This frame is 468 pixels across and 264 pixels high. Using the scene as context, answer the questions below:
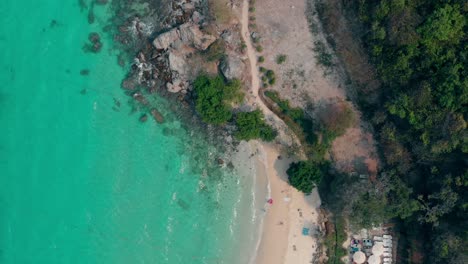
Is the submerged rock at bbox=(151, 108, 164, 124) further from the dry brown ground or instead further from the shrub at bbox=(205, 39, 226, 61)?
the dry brown ground

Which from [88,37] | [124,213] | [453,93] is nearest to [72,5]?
[88,37]

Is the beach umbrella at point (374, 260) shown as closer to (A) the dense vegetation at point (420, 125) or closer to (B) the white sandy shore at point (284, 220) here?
(A) the dense vegetation at point (420, 125)

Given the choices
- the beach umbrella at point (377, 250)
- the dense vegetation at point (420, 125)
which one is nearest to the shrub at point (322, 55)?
the dense vegetation at point (420, 125)

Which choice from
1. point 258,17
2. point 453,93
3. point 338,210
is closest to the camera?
point 453,93

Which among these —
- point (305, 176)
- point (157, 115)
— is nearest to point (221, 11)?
point (157, 115)

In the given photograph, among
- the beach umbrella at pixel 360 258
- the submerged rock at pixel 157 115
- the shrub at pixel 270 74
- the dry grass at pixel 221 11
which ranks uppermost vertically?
the dry grass at pixel 221 11

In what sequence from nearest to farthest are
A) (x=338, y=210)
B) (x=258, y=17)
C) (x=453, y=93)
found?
(x=453, y=93) → (x=338, y=210) → (x=258, y=17)

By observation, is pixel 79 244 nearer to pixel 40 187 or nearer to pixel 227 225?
pixel 40 187
